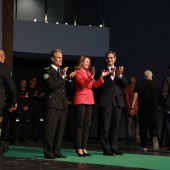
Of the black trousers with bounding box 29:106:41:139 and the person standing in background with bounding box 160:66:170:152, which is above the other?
the person standing in background with bounding box 160:66:170:152

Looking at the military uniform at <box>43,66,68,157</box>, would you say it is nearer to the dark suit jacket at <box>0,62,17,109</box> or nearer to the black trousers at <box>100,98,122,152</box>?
the dark suit jacket at <box>0,62,17,109</box>

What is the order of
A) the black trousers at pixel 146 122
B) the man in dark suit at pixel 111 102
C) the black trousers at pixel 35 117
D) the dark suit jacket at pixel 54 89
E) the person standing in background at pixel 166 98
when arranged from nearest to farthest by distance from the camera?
the dark suit jacket at pixel 54 89 → the man in dark suit at pixel 111 102 → the person standing in background at pixel 166 98 → the black trousers at pixel 146 122 → the black trousers at pixel 35 117

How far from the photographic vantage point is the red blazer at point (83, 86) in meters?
8.62

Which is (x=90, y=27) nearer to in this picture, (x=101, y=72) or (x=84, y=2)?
(x=84, y=2)

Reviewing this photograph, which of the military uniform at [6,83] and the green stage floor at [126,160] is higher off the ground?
the military uniform at [6,83]

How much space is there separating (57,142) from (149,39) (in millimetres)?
7397

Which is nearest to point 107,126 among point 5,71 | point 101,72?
point 101,72

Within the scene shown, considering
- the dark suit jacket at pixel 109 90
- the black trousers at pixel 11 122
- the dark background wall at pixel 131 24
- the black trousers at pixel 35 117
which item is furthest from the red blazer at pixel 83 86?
the dark background wall at pixel 131 24

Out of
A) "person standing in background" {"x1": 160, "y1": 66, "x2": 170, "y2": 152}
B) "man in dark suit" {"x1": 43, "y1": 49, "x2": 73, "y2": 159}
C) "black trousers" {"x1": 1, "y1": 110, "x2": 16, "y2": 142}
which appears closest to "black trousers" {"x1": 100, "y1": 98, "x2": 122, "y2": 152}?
"man in dark suit" {"x1": 43, "y1": 49, "x2": 73, "y2": 159}

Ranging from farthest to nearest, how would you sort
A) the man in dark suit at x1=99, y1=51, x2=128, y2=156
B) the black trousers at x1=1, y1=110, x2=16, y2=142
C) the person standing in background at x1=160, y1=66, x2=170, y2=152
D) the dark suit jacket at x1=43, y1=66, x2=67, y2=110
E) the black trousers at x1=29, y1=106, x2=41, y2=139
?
the black trousers at x1=29, y1=106, x2=41, y2=139 < the black trousers at x1=1, y1=110, x2=16, y2=142 < the person standing in background at x1=160, y1=66, x2=170, y2=152 < the man in dark suit at x1=99, y1=51, x2=128, y2=156 < the dark suit jacket at x1=43, y1=66, x2=67, y2=110

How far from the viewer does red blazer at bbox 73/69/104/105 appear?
8.62 m

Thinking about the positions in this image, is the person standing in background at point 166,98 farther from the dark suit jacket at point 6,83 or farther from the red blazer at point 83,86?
the dark suit jacket at point 6,83

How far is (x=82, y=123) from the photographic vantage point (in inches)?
340

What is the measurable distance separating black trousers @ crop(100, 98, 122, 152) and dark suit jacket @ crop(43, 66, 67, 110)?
895mm
